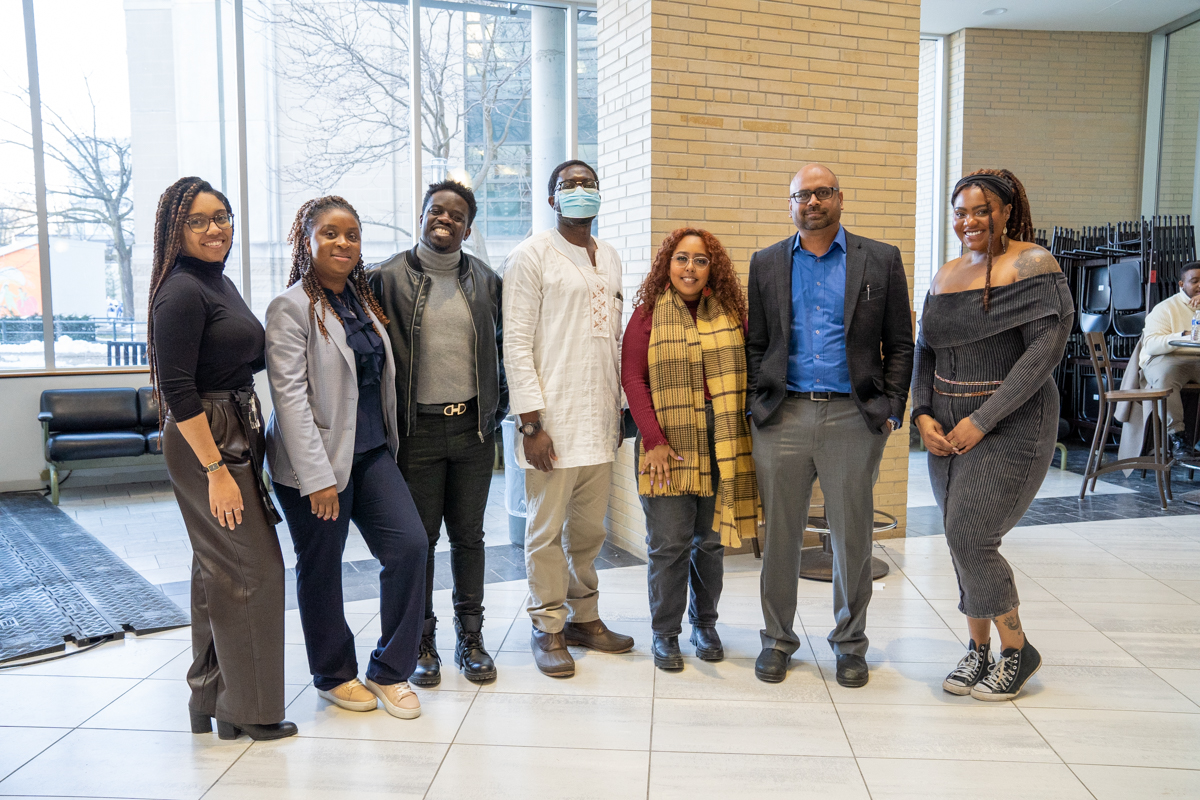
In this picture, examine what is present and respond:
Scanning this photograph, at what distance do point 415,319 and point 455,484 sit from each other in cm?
59

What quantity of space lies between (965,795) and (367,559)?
10.9ft

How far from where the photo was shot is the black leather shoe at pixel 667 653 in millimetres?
3188

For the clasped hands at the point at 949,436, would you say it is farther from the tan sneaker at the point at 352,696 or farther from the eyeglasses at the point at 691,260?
the tan sneaker at the point at 352,696

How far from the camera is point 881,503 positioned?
4973 mm

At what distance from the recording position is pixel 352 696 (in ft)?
9.48

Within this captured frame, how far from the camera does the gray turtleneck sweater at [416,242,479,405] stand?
2.97 meters

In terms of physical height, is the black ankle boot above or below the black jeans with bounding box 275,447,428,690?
below

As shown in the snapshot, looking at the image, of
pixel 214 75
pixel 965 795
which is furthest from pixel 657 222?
pixel 214 75

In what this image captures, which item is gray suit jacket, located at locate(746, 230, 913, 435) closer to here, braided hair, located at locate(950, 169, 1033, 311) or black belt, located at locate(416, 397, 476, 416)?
braided hair, located at locate(950, 169, 1033, 311)

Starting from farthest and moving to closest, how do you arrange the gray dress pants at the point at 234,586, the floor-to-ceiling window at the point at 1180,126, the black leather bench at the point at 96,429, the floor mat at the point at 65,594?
1. the floor-to-ceiling window at the point at 1180,126
2. the black leather bench at the point at 96,429
3. the floor mat at the point at 65,594
4. the gray dress pants at the point at 234,586

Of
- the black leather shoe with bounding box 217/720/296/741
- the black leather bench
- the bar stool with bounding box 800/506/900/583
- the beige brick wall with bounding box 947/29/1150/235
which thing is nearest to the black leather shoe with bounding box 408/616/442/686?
the black leather shoe with bounding box 217/720/296/741

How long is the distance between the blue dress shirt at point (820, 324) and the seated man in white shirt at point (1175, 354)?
4.92m

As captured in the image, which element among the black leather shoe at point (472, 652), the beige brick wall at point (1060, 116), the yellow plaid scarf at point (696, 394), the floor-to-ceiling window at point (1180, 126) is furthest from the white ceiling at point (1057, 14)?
the black leather shoe at point (472, 652)

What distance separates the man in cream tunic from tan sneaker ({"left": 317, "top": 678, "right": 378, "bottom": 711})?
0.62 m
